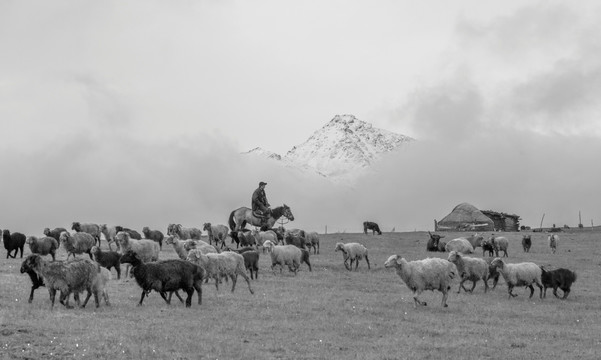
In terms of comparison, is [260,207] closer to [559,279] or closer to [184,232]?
[184,232]

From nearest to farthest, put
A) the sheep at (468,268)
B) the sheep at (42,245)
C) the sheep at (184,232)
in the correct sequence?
the sheep at (468,268), the sheep at (42,245), the sheep at (184,232)

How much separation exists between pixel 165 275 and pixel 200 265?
334 centimetres

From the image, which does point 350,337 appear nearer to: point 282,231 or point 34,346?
point 34,346

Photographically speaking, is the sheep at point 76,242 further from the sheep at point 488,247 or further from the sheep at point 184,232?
the sheep at point 488,247

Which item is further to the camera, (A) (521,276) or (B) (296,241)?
(B) (296,241)

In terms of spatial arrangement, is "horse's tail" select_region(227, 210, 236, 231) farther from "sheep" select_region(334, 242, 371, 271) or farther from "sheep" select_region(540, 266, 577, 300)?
"sheep" select_region(540, 266, 577, 300)

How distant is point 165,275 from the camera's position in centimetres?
2305

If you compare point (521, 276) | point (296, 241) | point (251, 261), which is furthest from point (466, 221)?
point (251, 261)

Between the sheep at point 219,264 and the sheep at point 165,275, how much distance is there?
3.41m

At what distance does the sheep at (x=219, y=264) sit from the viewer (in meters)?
27.1

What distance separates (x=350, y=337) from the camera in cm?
2022

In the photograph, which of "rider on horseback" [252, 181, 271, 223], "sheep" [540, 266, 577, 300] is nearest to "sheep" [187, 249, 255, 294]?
"sheep" [540, 266, 577, 300]

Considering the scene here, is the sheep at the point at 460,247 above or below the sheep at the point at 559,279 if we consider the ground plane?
above

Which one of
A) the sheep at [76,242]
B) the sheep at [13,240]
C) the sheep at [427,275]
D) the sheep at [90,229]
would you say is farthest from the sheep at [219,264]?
the sheep at [90,229]
